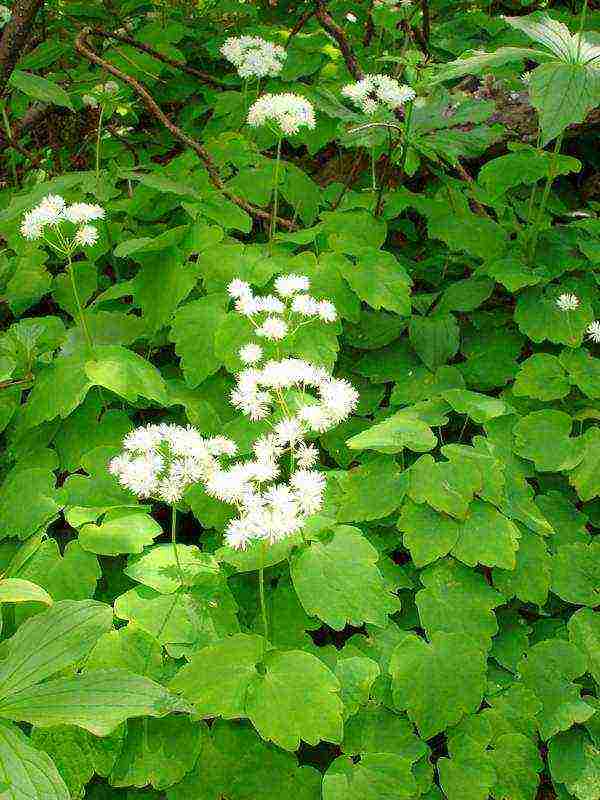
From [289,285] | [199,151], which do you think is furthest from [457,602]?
[199,151]

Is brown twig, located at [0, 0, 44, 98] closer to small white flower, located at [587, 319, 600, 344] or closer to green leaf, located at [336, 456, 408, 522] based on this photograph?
green leaf, located at [336, 456, 408, 522]

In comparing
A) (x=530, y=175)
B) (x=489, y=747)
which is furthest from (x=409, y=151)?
(x=489, y=747)

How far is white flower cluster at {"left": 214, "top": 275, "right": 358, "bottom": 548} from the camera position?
131 centimetres

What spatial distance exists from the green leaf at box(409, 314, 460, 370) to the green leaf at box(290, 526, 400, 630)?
2.48 feet

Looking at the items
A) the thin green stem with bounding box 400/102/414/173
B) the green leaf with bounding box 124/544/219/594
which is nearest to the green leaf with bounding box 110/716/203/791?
the green leaf with bounding box 124/544/219/594

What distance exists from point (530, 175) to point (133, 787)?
2017 millimetres

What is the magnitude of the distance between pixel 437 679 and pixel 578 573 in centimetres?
48

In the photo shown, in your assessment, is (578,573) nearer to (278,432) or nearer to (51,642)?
(278,432)

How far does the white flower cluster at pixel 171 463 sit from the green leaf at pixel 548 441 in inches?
32.5

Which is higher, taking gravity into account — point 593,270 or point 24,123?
point 24,123

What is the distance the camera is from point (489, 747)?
1.46 metres

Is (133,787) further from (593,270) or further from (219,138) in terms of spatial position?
(219,138)

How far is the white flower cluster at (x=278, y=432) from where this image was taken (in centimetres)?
131

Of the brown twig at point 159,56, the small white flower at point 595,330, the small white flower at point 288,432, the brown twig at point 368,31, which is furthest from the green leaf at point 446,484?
the brown twig at point 368,31
